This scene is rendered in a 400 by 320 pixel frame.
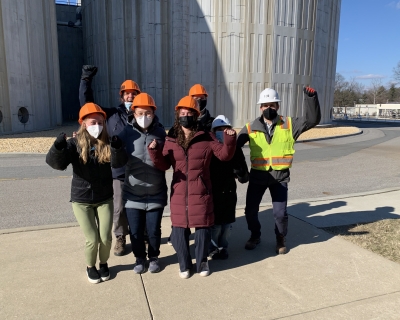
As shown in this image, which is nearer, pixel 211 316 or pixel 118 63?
pixel 211 316

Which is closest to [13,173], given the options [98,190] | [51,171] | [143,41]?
[51,171]

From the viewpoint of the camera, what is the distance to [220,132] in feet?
11.9

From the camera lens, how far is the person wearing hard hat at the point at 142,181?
10.7ft

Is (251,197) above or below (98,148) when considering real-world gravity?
below

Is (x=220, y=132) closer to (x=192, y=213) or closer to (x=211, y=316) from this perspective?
(x=192, y=213)

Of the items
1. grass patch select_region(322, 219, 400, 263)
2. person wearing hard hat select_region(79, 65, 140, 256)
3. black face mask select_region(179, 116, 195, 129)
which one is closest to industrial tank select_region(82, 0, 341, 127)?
grass patch select_region(322, 219, 400, 263)

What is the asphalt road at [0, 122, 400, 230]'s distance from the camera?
5.30m

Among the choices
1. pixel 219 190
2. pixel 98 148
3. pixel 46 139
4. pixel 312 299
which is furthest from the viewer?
pixel 46 139

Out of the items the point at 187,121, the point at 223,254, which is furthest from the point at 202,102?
the point at 223,254

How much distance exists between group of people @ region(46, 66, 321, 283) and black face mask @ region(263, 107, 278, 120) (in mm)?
12

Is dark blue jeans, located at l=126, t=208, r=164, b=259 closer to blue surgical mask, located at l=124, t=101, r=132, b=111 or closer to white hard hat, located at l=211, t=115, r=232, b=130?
white hard hat, located at l=211, t=115, r=232, b=130

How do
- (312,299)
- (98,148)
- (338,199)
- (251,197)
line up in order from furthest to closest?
(338,199) → (251,197) → (98,148) → (312,299)

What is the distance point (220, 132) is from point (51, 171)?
6614 mm

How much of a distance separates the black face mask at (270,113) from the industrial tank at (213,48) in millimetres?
17419
